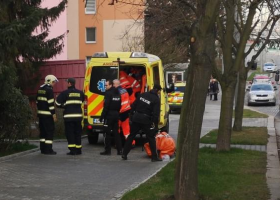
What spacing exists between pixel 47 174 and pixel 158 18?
9.16 metres

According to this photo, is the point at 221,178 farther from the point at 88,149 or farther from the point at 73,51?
the point at 73,51

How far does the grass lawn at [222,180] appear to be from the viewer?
9008 mm

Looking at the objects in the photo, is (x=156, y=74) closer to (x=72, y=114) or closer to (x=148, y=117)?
(x=72, y=114)

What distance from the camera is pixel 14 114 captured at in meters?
13.2

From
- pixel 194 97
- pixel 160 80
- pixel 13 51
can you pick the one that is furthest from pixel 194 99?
pixel 160 80

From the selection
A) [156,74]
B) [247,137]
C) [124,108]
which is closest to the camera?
[124,108]

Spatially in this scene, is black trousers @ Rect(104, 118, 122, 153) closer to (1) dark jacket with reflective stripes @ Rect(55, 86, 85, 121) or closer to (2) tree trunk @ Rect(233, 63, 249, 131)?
(1) dark jacket with reflective stripes @ Rect(55, 86, 85, 121)

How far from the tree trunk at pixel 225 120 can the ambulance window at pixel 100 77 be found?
10.4 feet

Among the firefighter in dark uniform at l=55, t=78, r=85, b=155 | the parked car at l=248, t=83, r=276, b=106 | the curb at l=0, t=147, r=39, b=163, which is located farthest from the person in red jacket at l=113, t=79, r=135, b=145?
the parked car at l=248, t=83, r=276, b=106

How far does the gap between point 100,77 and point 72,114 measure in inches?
116

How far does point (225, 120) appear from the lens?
592 inches

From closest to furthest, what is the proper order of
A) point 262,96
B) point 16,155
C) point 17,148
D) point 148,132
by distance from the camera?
point 148,132 < point 16,155 < point 17,148 < point 262,96

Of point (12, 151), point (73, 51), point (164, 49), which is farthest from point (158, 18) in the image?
point (73, 51)

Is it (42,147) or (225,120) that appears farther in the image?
(225,120)
